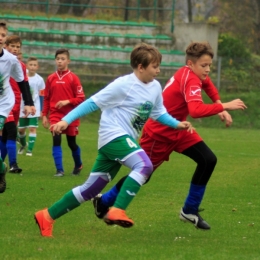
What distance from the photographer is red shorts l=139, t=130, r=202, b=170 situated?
767 centimetres

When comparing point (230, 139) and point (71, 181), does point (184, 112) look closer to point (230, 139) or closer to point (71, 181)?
point (71, 181)

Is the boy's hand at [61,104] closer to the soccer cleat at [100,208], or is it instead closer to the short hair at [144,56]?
the soccer cleat at [100,208]

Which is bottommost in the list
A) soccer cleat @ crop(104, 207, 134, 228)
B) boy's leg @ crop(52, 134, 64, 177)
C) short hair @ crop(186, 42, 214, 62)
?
boy's leg @ crop(52, 134, 64, 177)

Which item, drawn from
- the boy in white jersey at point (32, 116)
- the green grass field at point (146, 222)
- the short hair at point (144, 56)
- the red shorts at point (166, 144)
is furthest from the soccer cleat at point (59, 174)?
the short hair at point (144, 56)

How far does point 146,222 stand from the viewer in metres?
7.90

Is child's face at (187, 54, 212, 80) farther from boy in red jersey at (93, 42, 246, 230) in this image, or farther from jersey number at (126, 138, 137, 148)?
jersey number at (126, 138, 137, 148)

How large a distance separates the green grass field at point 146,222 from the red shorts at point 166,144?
68 cm

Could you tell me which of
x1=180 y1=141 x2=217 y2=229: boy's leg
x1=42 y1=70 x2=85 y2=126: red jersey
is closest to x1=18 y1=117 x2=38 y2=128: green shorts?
x1=42 y1=70 x2=85 y2=126: red jersey

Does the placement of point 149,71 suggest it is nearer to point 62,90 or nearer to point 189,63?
point 189,63

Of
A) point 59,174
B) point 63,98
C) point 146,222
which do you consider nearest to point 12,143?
point 59,174

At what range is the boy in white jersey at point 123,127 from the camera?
21.7 feet

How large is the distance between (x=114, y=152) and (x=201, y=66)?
1.45m

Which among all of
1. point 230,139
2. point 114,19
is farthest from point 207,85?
point 114,19

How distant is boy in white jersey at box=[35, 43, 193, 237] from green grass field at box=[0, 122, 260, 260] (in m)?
0.38
